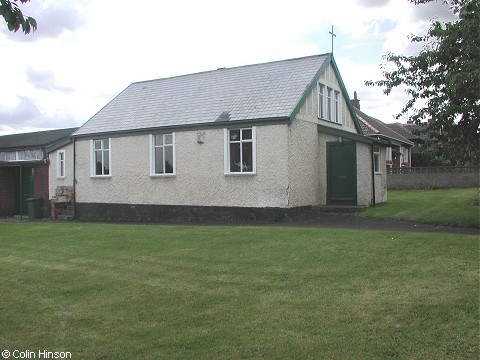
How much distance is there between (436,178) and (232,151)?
15393 mm

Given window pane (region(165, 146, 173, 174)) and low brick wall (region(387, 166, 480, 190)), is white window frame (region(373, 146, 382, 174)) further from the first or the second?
low brick wall (region(387, 166, 480, 190))

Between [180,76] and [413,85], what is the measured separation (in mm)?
12560

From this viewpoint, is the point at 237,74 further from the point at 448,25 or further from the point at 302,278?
the point at 302,278

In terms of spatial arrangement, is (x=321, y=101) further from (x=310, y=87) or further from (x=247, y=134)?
(x=247, y=134)

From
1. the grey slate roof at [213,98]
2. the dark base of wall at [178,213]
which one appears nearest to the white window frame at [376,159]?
the grey slate roof at [213,98]

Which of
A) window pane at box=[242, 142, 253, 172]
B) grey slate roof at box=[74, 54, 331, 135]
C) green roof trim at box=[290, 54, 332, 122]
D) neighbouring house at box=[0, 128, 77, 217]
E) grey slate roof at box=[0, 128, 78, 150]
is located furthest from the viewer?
grey slate roof at box=[0, 128, 78, 150]

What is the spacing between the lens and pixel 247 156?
52.5 ft

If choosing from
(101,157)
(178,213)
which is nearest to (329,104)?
(178,213)

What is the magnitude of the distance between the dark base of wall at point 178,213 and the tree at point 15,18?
11068mm

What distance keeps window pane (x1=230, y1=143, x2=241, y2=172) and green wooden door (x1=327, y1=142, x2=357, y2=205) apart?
353 centimetres

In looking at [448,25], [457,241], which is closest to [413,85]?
[448,25]

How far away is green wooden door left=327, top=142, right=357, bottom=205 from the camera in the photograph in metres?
16.9

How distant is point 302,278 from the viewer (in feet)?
23.9

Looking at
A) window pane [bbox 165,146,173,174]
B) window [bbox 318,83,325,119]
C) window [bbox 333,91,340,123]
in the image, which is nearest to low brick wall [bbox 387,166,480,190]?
window [bbox 333,91,340,123]
